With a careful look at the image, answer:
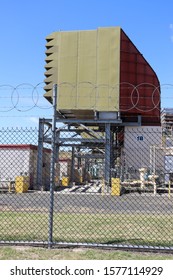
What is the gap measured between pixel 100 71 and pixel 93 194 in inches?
424

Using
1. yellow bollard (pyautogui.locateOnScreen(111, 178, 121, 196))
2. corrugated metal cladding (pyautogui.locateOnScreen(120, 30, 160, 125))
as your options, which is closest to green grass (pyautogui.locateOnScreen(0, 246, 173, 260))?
yellow bollard (pyautogui.locateOnScreen(111, 178, 121, 196))

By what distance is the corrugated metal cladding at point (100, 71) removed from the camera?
30391mm

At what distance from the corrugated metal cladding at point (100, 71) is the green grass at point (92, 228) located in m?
19.2

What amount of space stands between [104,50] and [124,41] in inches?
72.5

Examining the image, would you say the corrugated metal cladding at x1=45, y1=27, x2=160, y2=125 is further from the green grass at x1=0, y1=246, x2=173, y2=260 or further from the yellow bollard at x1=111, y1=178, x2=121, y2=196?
the green grass at x1=0, y1=246, x2=173, y2=260

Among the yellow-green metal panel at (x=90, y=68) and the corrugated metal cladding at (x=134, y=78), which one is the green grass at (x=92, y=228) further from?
the corrugated metal cladding at (x=134, y=78)

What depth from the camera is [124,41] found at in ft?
101

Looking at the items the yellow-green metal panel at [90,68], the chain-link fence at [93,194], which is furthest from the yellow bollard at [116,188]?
the yellow-green metal panel at [90,68]

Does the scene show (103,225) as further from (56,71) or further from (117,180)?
(56,71)

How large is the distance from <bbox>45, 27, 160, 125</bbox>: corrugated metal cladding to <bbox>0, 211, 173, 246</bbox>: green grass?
19.2 metres

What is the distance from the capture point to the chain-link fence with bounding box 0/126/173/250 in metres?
8.32
